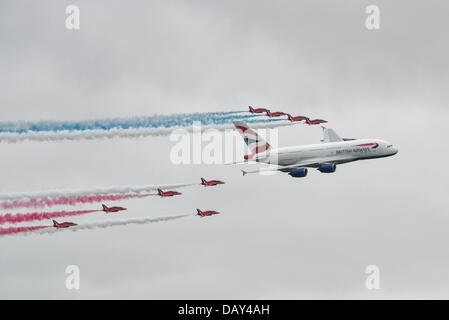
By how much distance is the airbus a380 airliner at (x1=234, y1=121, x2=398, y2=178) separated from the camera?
15788cm

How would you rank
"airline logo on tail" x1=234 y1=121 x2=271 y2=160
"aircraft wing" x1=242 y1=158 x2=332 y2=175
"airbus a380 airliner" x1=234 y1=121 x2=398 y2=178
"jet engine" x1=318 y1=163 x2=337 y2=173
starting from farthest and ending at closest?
"airline logo on tail" x1=234 y1=121 x2=271 y2=160 < "aircraft wing" x1=242 y1=158 x2=332 y2=175 < "airbus a380 airliner" x1=234 y1=121 x2=398 y2=178 < "jet engine" x1=318 y1=163 x2=337 y2=173

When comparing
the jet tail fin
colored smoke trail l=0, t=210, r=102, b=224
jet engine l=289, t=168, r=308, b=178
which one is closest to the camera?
colored smoke trail l=0, t=210, r=102, b=224

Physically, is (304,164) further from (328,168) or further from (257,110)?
(257,110)

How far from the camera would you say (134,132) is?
145500 mm

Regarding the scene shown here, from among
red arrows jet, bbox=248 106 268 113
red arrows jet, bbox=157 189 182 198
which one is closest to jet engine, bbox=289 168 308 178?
red arrows jet, bbox=248 106 268 113

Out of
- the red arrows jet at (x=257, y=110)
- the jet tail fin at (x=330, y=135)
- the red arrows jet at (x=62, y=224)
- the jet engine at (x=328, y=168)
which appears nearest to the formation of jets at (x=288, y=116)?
the red arrows jet at (x=257, y=110)

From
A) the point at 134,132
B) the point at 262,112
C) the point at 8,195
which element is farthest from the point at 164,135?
the point at 8,195

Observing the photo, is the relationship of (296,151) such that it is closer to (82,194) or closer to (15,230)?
(82,194)

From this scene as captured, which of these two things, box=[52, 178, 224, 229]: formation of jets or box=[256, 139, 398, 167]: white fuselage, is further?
box=[256, 139, 398, 167]: white fuselage

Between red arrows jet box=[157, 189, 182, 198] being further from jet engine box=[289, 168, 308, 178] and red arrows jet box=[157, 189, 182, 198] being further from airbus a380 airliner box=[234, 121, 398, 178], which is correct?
jet engine box=[289, 168, 308, 178]

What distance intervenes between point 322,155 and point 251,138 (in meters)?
15.3

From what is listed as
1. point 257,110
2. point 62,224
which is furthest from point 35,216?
point 257,110

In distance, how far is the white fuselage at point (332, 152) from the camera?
158 metres

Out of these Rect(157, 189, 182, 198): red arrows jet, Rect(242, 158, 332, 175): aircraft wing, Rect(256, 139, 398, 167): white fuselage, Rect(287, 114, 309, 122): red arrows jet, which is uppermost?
Rect(287, 114, 309, 122): red arrows jet
